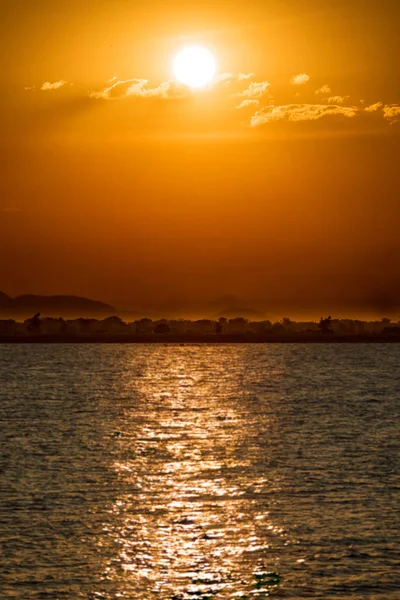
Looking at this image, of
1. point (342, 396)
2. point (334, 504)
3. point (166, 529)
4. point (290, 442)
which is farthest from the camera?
point (342, 396)

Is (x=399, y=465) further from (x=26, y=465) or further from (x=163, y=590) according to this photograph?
(x=163, y=590)

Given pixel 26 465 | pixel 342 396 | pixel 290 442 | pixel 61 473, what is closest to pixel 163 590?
pixel 61 473

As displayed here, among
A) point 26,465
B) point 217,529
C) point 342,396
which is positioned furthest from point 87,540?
point 342,396

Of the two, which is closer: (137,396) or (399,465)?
(399,465)

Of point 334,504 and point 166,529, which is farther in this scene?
point 334,504

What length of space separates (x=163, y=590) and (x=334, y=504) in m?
18.2

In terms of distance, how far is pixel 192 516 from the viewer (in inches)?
1898

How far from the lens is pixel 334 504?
51812 millimetres

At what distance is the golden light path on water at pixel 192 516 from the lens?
37.1 m

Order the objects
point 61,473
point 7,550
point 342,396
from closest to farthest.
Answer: point 7,550 → point 61,473 → point 342,396

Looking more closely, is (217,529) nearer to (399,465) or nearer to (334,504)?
(334,504)

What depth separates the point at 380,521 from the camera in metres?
47.2

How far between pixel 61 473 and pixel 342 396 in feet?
311

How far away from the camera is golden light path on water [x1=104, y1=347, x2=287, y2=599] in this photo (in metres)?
37.1
